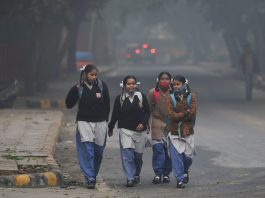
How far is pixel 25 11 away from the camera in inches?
1190

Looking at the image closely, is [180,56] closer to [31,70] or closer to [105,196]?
[31,70]

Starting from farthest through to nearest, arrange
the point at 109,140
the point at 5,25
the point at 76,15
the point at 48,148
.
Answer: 1. the point at 76,15
2. the point at 5,25
3. the point at 109,140
4. the point at 48,148

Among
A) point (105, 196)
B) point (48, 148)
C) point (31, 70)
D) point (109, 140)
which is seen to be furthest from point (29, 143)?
point (31, 70)

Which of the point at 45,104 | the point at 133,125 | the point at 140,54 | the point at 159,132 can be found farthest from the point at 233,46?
the point at 133,125

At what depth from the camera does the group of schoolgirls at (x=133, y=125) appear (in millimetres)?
12594

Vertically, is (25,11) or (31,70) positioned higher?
(25,11)

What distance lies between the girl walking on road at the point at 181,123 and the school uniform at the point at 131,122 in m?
0.41

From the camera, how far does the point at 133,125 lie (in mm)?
12859

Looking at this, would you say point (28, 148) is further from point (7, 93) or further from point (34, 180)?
point (7, 93)

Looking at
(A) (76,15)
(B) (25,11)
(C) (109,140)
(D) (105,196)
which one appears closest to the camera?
(D) (105,196)

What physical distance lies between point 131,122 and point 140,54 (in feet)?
289

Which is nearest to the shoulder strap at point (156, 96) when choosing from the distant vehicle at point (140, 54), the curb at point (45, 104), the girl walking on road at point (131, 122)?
the girl walking on road at point (131, 122)

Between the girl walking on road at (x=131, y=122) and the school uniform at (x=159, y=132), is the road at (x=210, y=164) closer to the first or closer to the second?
the school uniform at (x=159, y=132)

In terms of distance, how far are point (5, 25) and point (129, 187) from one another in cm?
2345
